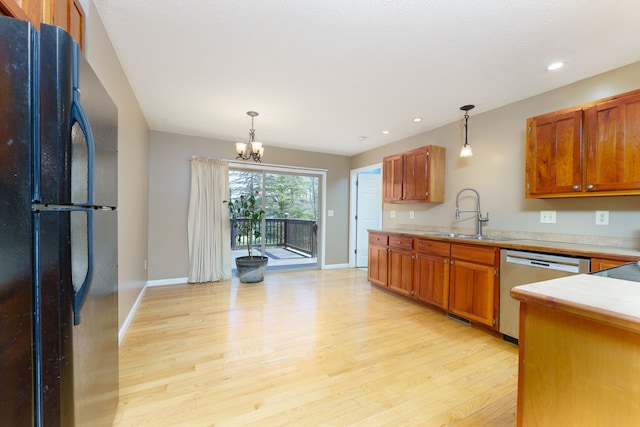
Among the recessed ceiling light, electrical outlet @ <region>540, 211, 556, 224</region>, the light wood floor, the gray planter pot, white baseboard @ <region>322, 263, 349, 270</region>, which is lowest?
the light wood floor

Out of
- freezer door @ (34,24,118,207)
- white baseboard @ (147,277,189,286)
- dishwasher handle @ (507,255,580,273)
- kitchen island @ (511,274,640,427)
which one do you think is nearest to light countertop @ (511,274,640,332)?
kitchen island @ (511,274,640,427)

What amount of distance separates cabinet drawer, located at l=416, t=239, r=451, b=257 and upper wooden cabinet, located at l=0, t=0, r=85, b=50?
3.40m

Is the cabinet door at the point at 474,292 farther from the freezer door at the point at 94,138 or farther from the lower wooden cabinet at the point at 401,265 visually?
the freezer door at the point at 94,138

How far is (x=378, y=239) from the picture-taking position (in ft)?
13.6

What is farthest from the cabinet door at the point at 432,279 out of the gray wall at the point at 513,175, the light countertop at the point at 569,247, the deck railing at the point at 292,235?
the deck railing at the point at 292,235

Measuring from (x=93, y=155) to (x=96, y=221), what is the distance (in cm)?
26

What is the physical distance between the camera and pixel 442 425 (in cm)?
151

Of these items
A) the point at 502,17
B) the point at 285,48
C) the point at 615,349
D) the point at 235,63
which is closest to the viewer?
the point at 615,349

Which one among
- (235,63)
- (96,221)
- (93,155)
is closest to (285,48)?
(235,63)

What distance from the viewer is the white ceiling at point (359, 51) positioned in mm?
1675

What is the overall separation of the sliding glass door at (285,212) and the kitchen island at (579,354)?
4443mm

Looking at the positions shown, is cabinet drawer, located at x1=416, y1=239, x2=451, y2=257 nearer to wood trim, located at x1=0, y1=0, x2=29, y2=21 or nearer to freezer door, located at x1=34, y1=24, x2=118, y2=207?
freezer door, located at x1=34, y1=24, x2=118, y2=207

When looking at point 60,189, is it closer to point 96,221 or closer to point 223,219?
point 96,221

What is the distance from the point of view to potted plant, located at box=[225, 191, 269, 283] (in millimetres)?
4340
